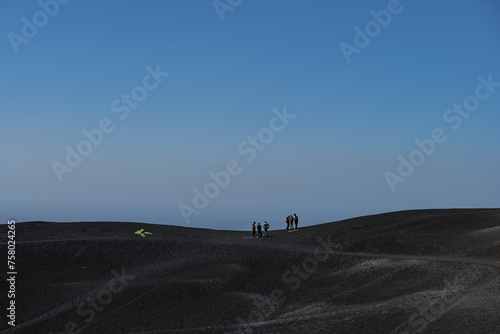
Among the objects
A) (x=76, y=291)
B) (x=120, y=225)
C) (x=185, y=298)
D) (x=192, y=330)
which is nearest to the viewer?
(x=192, y=330)

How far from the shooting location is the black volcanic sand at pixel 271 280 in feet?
80.5

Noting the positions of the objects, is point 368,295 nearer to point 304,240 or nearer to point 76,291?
point 304,240

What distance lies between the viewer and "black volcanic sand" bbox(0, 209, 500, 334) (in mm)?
24547

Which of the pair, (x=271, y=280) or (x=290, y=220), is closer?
(x=271, y=280)

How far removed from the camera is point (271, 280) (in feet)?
112

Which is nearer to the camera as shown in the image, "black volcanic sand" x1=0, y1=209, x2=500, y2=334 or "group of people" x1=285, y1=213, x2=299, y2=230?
"black volcanic sand" x1=0, y1=209, x2=500, y2=334

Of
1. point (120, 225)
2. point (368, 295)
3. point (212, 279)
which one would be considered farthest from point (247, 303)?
point (120, 225)

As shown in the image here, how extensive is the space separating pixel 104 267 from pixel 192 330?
15.3 meters

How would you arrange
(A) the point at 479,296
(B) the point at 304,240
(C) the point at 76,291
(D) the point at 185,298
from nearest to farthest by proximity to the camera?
(A) the point at 479,296 → (D) the point at 185,298 → (C) the point at 76,291 → (B) the point at 304,240

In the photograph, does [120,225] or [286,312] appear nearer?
[286,312]

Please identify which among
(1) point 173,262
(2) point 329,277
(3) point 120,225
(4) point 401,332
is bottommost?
(4) point 401,332

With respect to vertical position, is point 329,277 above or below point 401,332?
above

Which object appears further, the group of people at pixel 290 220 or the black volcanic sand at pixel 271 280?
the group of people at pixel 290 220

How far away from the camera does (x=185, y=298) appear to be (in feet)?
104
